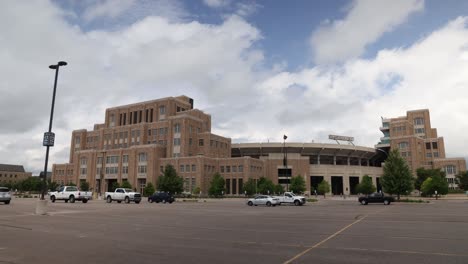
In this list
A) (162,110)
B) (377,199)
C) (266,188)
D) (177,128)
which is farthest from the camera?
(162,110)

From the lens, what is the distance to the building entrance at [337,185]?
11509 centimetres

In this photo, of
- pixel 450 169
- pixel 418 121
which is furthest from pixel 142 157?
pixel 418 121

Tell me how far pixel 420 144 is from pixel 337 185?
1313 inches

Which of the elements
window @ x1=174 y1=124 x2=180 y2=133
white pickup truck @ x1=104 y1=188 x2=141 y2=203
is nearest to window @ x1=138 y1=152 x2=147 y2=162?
window @ x1=174 y1=124 x2=180 y2=133

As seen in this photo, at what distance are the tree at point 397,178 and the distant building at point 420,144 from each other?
67351 mm

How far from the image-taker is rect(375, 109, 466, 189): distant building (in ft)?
383

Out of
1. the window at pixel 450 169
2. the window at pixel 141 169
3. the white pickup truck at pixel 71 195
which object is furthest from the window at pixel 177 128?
the window at pixel 450 169

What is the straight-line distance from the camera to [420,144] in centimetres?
12119

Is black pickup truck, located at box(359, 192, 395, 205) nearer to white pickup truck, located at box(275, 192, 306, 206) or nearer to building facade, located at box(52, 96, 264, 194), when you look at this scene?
white pickup truck, located at box(275, 192, 306, 206)

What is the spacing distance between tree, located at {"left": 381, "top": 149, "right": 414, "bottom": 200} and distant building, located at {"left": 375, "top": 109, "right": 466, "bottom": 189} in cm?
6735

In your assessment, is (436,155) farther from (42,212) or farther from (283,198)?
(42,212)

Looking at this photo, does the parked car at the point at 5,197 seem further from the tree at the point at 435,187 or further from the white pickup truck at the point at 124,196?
the tree at the point at 435,187


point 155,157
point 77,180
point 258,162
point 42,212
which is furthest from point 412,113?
point 42,212

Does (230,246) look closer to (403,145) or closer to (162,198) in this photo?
(162,198)
